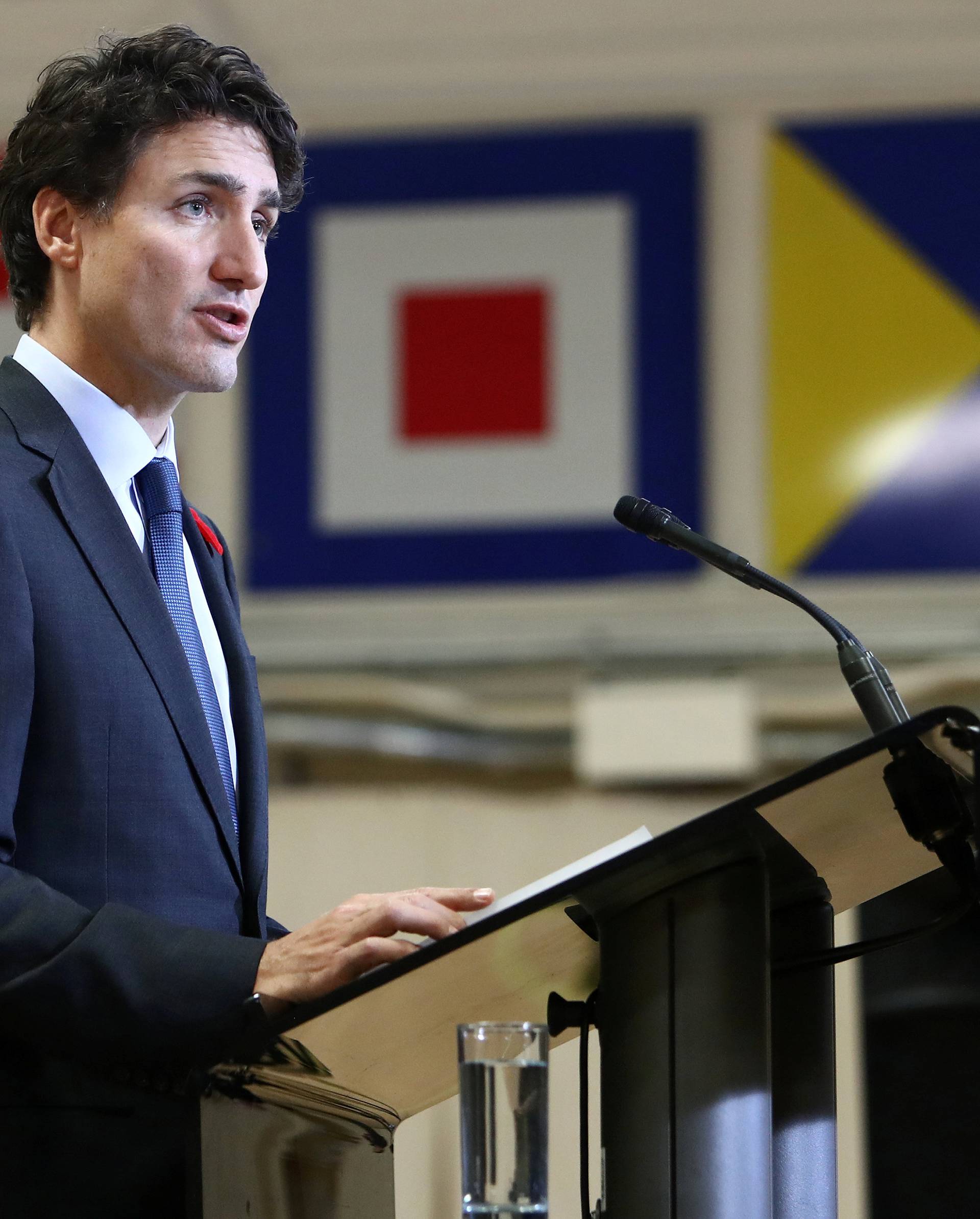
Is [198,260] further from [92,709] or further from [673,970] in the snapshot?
[673,970]

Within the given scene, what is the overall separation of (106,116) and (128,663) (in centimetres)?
49

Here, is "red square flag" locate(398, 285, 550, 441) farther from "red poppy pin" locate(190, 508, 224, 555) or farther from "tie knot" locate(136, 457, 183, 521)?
"tie knot" locate(136, 457, 183, 521)

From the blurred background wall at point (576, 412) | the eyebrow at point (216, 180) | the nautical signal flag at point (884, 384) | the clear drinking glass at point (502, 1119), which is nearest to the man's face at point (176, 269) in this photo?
the eyebrow at point (216, 180)

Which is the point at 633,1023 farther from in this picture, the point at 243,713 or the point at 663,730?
the point at 663,730

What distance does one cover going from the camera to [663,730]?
14.8 ft

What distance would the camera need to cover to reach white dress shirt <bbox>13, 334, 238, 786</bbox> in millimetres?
1367

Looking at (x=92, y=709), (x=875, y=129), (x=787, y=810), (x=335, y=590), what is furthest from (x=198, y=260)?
(x=875, y=129)

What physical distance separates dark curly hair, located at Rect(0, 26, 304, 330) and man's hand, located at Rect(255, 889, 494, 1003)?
0.65 m

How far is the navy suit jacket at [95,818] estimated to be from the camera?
3.65 feet

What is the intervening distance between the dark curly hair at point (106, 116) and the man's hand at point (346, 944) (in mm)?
650

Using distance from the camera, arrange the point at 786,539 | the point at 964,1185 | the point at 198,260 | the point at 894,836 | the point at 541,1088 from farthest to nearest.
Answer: the point at 786,539 < the point at 964,1185 < the point at 198,260 < the point at 894,836 < the point at 541,1088

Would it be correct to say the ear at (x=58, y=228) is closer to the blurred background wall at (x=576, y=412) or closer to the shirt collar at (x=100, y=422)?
the shirt collar at (x=100, y=422)

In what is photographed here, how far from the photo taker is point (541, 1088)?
998 mm

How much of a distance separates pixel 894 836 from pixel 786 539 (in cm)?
345
